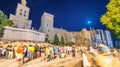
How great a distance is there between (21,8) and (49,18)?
17094mm

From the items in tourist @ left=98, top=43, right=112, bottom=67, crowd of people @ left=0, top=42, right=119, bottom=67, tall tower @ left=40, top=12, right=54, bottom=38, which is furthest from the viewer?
tall tower @ left=40, top=12, right=54, bottom=38

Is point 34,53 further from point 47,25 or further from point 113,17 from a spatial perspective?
point 47,25

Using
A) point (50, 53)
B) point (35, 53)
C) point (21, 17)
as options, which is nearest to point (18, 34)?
point (21, 17)

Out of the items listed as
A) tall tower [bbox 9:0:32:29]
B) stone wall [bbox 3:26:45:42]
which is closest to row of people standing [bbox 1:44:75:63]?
stone wall [bbox 3:26:45:42]

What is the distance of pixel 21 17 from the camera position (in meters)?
72.8

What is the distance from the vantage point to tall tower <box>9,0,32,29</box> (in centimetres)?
6891

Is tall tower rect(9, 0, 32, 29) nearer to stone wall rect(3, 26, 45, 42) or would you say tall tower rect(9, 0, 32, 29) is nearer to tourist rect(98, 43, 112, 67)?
stone wall rect(3, 26, 45, 42)

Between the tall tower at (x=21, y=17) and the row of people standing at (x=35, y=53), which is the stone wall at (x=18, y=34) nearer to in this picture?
the tall tower at (x=21, y=17)

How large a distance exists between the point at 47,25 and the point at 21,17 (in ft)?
50.4

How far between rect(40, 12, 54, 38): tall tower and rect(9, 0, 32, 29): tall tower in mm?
9119

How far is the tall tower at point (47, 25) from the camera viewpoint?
7919 centimetres

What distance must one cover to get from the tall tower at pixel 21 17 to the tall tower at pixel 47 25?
359 inches

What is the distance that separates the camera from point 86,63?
11.6 meters

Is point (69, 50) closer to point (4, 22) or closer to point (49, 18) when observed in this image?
point (4, 22)
